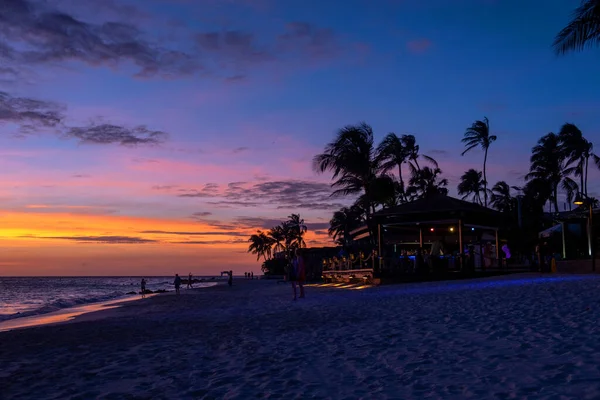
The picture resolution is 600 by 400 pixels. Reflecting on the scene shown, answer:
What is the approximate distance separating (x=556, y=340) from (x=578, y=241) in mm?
29709

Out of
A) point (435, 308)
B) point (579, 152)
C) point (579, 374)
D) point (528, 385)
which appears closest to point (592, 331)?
point (579, 374)

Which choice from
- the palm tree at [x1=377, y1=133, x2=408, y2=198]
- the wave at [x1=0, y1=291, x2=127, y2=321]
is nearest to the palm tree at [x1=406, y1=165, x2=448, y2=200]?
the palm tree at [x1=377, y1=133, x2=408, y2=198]

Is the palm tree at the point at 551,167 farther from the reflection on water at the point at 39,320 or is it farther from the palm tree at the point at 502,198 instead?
the reflection on water at the point at 39,320

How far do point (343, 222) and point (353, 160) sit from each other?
58.6 m

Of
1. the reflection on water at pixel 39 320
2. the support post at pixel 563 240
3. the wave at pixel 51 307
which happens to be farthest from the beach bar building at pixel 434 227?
the wave at pixel 51 307

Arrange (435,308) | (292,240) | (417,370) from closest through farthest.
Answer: (417,370)
(435,308)
(292,240)

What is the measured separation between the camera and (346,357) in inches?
287

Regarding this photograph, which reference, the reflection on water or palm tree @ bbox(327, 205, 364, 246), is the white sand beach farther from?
palm tree @ bbox(327, 205, 364, 246)

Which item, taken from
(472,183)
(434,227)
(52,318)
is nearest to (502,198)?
(472,183)

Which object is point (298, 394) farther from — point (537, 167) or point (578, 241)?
point (537, 167)

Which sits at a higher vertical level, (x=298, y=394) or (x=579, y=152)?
(x=579, y=152)

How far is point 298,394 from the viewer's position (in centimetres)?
555

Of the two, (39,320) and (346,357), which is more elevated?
(346,357)

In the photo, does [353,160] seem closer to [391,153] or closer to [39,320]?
[391,153]
